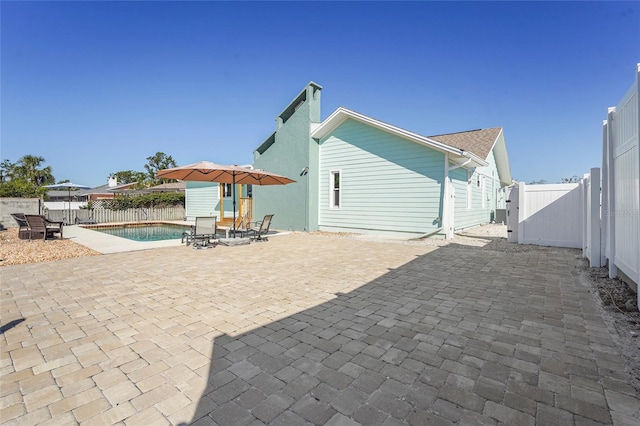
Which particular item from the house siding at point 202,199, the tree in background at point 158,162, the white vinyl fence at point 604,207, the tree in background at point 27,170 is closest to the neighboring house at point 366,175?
the white vinyl fence at point 604,207

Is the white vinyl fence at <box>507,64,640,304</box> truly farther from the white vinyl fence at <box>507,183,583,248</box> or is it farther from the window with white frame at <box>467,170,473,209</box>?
Result: the window with white frame at <box>467,170,473,209</box>

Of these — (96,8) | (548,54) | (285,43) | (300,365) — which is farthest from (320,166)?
(300,365)

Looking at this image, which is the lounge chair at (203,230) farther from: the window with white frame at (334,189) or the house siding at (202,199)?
the house siding at (202,199)

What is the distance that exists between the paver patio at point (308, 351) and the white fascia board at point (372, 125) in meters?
6.13

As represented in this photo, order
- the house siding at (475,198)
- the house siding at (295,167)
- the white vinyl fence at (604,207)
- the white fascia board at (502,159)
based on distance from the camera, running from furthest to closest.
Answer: the white fascia board at (502,159) < the house siding at (295,167) < the house siding at (475,198) < the white vinyl fence at (604,207)

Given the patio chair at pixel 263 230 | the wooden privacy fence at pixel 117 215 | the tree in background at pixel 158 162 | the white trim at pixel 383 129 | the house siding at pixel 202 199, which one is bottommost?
the patio chair at pixel 263 230

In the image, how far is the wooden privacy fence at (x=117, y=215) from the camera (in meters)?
18.3

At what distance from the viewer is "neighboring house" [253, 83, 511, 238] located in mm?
11391

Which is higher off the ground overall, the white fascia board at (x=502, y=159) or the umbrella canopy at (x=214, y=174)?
the white fascia board at (x=502, y=159)

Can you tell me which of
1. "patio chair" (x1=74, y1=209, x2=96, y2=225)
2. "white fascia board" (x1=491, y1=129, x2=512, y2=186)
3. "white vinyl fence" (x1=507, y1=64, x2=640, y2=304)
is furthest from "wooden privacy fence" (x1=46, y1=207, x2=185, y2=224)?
"white fascia board" (x1=491, y1=129, x2=512, y2=186)

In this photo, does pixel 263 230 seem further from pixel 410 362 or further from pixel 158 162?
pixel 158 162

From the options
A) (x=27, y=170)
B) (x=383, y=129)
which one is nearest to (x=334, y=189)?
(x=383, y=129)

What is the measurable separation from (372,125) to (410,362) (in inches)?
444

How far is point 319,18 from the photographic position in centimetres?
1259
